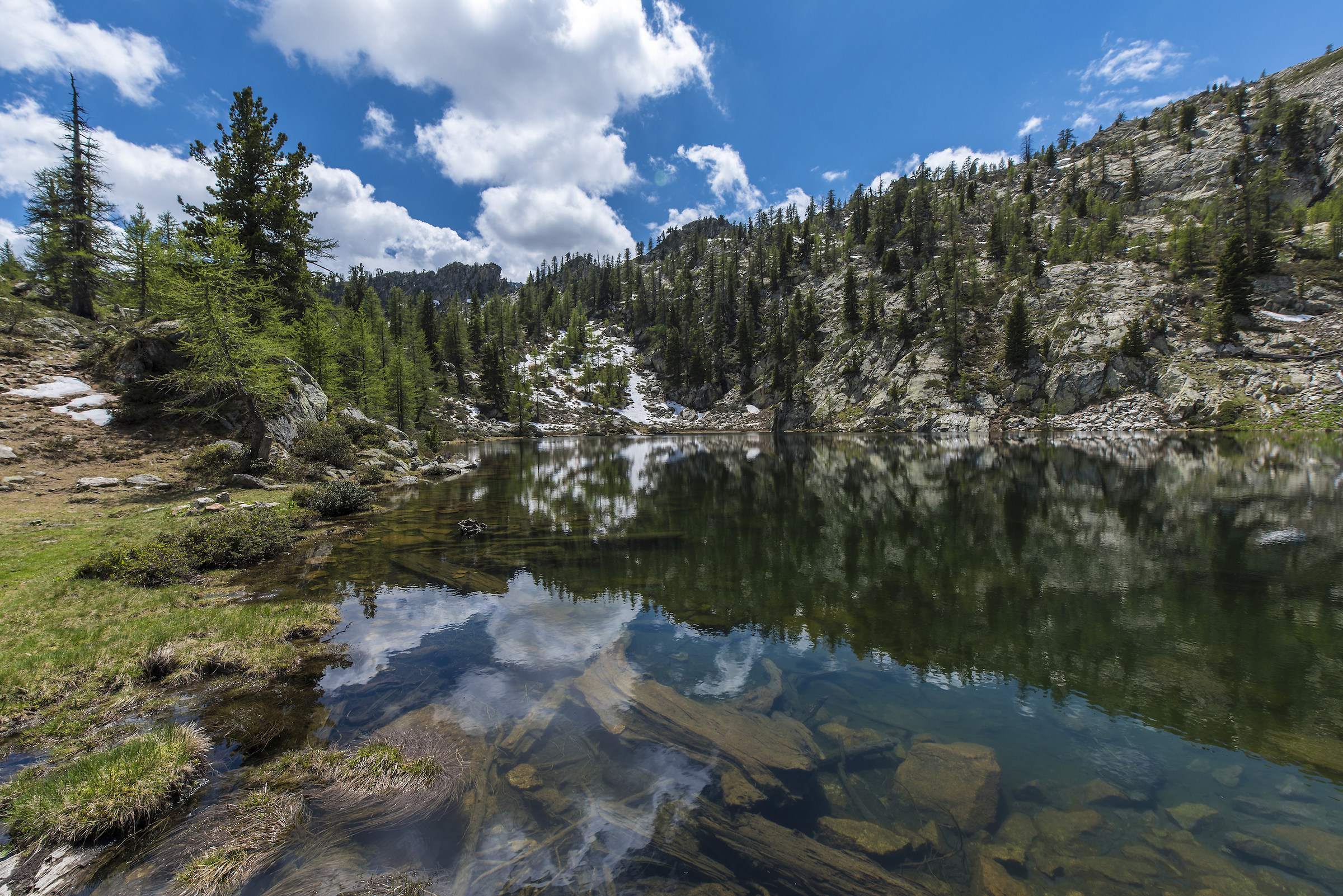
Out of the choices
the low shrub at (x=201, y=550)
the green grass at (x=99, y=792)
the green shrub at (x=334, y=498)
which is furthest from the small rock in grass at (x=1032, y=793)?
the green shrub at (x=334, y=498)

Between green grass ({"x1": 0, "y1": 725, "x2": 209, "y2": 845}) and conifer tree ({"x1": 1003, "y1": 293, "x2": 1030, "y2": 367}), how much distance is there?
4736 inches

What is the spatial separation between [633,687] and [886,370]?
119878mm

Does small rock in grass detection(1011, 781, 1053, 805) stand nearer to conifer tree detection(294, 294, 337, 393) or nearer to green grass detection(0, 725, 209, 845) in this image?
green grass detection(0, 725, 209, 845)

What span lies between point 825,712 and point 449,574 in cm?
1222

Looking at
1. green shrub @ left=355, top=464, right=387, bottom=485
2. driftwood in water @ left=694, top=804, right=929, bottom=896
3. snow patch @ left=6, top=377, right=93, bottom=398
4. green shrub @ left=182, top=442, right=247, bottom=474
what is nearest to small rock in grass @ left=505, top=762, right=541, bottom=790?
driftwood in water @ left=694, top=804, right=929, bottom=896

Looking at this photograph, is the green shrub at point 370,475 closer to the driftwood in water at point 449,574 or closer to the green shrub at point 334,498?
the green shrub at point 334,498

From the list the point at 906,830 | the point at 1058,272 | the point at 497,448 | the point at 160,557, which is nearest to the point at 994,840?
the point at 906,830

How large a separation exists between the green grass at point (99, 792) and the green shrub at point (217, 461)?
2466 centimetres

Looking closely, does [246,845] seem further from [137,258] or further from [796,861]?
[137,258]

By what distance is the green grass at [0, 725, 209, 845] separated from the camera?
4938 mm

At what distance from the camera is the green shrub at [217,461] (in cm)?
2508

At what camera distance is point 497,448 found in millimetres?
77312

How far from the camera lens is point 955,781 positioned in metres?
6.66

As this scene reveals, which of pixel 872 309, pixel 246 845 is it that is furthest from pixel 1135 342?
pixel 246 845
